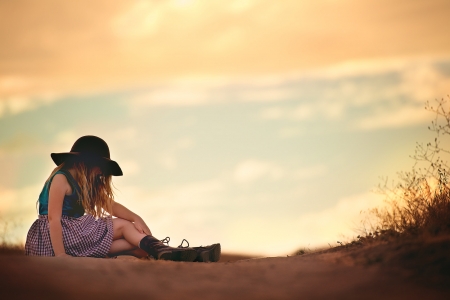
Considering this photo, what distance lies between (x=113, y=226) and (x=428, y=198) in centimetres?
347

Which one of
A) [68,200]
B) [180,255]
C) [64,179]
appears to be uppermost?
[64,179]

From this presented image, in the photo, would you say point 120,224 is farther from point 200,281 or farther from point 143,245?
point 200,281

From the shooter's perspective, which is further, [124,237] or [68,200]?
[124,237]

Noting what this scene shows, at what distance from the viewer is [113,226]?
7145 mm

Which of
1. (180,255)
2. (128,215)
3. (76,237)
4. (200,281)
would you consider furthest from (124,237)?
(200,281)

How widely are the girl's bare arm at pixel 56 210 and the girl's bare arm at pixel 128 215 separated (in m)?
0.81

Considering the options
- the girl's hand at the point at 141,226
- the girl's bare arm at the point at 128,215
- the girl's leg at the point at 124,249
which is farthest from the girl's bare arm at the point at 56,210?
the girl's hand at the point at 141,226

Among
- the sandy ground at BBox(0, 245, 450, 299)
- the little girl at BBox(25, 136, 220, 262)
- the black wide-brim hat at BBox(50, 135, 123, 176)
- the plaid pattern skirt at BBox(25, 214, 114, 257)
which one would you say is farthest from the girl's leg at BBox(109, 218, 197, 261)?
the sandy ground at BBox(0, 245, 450, 299)

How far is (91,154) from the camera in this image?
712 cm

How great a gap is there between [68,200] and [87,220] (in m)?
0.31

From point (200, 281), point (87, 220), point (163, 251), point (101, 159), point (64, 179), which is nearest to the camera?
point (200, 281)

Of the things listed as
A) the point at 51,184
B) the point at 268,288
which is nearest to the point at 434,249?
the point at 268,288

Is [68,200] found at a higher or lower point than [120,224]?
higher

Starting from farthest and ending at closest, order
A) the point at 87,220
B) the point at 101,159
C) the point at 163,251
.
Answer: the point at 101,159 < the point at 87,220 < the point at 163,251
